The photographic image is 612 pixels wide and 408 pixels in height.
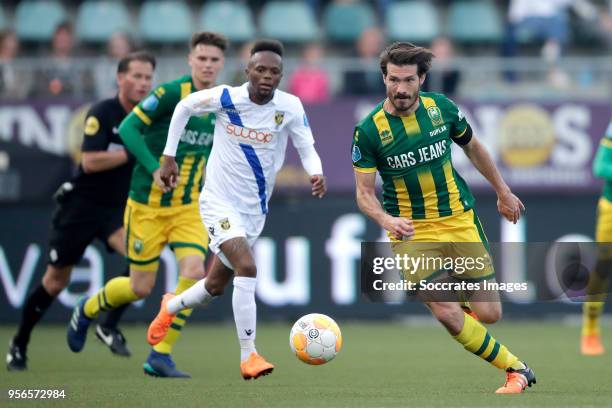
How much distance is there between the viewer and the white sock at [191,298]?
9109 mm

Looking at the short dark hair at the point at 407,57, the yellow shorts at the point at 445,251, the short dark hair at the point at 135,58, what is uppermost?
the short dark hair at the point at 407,57

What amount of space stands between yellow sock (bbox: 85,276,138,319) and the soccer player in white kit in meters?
1.25

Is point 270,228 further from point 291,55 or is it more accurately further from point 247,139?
point 247,139

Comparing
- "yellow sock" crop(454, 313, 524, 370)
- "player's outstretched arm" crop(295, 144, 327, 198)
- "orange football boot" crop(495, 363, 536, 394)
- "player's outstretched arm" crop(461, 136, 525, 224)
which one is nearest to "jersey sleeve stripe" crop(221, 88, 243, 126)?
"player's outstretched arm" crop(295, 144, 327, 198)

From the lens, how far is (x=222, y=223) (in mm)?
8867

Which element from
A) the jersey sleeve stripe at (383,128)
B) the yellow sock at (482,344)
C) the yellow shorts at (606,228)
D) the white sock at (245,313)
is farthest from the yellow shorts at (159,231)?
the yellow shorts at (606,228)

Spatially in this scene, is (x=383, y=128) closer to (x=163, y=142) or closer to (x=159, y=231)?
(x=163, y=142)

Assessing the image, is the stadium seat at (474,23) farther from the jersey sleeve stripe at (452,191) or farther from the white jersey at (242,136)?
the jersey sleeve stripe at (452,191)

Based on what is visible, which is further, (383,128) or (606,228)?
(606,228)

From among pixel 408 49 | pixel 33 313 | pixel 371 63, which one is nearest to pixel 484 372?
pixel 408 49

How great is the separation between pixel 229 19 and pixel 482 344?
11387mm

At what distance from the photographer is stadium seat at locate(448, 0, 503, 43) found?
63.1 feet

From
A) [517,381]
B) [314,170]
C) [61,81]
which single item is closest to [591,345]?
[517,381]

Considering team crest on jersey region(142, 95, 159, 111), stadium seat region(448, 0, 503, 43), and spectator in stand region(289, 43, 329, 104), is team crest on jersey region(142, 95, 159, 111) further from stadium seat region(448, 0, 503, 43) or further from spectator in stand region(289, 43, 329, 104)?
stadium seat region(448, 0, 503, 43)
